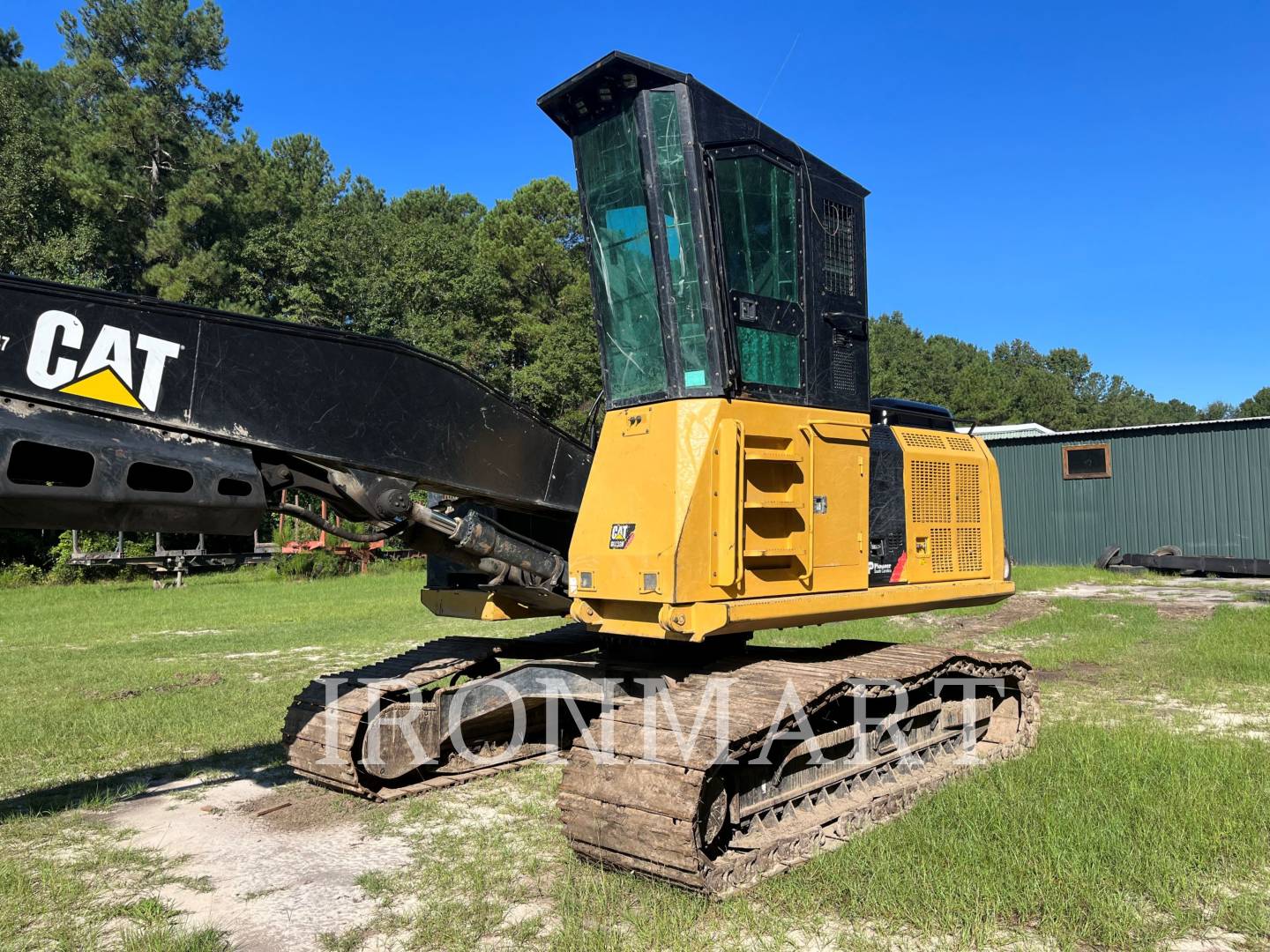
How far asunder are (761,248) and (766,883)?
325 cm

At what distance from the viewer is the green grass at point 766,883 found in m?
4.12

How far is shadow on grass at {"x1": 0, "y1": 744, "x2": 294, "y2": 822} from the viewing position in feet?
19.7

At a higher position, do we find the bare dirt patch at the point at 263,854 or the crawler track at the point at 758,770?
the crawler track at the point at 758,770

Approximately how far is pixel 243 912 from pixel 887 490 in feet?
13.7

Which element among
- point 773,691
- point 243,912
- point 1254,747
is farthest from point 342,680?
point 1254,747

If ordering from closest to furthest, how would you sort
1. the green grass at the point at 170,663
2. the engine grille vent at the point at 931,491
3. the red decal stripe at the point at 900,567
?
the red decal stripe at the point at 900,567 < the engine grille vent at the point at 931,491 < the green grass at the point at 170,663

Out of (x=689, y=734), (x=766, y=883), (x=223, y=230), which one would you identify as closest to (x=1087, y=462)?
(x=766, y=883)

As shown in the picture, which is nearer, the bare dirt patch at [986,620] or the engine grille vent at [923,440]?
the engine grille vent at [923,440]

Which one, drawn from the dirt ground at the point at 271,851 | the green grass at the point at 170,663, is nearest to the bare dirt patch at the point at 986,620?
the dirt ground at the point at 271,851

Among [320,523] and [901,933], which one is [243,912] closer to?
[320,523]

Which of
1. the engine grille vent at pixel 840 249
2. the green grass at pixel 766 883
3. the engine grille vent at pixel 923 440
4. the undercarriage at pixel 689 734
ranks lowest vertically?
the green grass at pixel 766 883

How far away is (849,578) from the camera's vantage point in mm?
5590

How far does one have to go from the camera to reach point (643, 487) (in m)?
4.93

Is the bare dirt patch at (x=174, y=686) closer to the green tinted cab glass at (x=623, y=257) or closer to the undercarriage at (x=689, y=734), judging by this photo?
the undercarriage at (x=689, y=734)
